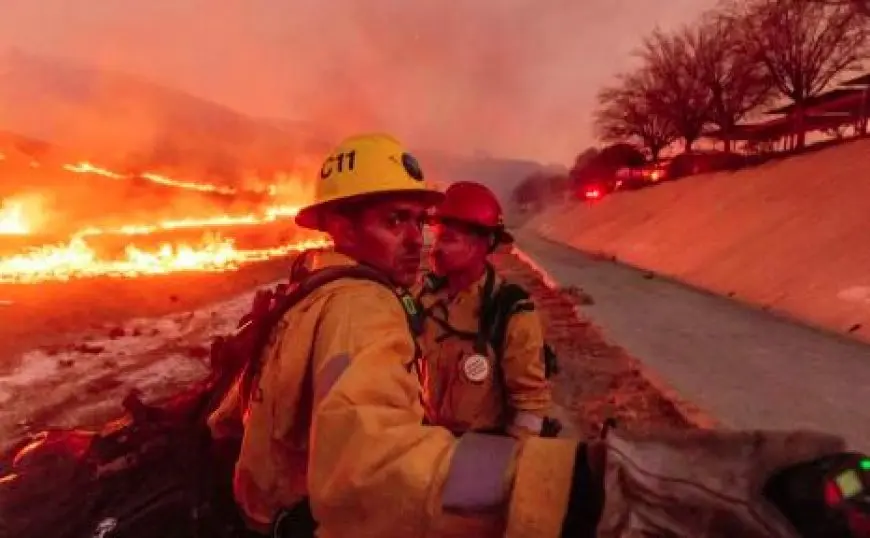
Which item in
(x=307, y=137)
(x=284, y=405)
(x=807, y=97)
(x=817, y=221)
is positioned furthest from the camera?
(x=307, y=137)

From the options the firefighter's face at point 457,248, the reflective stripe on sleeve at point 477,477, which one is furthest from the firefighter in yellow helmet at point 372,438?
the firefighter's face at point 457,248

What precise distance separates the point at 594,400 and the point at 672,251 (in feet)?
43.2

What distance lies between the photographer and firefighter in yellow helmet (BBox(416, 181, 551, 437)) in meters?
3.48

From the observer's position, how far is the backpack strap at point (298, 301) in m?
1.75

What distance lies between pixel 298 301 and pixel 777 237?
15300 millimetres

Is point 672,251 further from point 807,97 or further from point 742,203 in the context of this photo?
point 807,97

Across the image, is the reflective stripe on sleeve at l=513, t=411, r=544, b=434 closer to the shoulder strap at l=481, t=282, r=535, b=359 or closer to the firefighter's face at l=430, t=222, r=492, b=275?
the shoulder strap at l=481, t=282, r=535, b=359

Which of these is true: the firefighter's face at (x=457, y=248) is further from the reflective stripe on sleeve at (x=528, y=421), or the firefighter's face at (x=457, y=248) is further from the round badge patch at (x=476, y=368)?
the reflective stripe on sleeve at (x=528, y=421)

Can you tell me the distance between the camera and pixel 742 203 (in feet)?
64.8

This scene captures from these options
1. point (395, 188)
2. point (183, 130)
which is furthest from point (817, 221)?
point (183, 130)

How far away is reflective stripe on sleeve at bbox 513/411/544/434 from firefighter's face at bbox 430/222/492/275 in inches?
32.6

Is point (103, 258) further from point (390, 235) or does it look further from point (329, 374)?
point (329, 374)

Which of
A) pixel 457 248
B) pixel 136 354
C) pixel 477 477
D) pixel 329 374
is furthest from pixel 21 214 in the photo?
pixel 477 477

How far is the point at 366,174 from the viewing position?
2.10 m
